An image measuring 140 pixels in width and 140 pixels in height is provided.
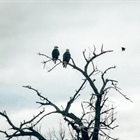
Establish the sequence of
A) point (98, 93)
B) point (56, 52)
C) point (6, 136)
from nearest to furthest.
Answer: point (6, 136) < point (98, 93) < point (56, 52)

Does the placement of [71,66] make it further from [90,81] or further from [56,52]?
[56,52]

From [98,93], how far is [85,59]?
118 centimetres

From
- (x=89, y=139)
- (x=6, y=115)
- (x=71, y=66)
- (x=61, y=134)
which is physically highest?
(x=61, y=134)

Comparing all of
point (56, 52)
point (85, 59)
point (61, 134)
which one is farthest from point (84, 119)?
point (61, 134)

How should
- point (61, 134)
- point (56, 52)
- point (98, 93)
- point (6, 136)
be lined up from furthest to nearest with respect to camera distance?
point (61, 134)
point (56, 52)
point (98, 93)
point (6, 136)

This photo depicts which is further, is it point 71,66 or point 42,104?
point 71,66

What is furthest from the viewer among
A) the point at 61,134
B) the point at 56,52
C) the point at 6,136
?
the point at 61,134

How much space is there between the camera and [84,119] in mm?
10289

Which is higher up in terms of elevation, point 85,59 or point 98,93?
point 85,59

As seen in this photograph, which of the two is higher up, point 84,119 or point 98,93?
point 98,93

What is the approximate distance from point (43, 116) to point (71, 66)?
206cm

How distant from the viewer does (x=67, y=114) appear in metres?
10.5

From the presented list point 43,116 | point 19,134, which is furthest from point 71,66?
point 19,134

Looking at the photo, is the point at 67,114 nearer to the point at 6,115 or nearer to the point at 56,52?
the point at 6,115
